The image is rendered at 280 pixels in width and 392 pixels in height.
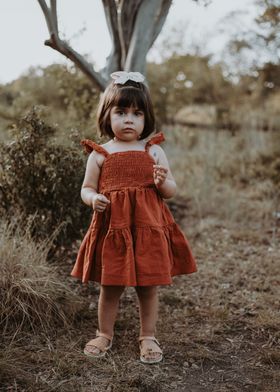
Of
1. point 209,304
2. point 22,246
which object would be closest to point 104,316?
point 22,246

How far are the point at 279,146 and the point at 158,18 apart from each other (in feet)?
11.3

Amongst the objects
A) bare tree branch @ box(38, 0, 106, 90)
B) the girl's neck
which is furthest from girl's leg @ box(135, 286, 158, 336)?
bare tree branch @ box(38, 0, 106, 90)

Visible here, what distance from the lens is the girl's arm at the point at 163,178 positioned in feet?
8.38

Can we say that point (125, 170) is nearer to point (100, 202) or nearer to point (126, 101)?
point (100, 202)

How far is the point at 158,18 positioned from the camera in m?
4.27

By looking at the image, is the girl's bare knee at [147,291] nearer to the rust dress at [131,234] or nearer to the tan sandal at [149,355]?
the rust dress at [131,234]

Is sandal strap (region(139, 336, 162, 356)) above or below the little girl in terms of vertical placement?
below

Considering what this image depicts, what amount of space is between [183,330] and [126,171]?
111cm

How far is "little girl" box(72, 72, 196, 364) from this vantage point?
2549mm

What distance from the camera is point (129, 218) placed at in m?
2.59

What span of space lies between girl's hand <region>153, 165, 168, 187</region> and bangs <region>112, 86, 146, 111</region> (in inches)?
14.1

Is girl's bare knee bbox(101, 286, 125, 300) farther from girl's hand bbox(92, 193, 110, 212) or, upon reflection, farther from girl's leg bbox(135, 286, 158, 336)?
girl's hand bbox(92, 193, 110, 212)

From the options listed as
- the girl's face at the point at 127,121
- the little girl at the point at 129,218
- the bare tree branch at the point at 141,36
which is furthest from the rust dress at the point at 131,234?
the bare tree branch at the point at 141,36

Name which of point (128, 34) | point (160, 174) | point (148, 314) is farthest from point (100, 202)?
point (128, 34)
